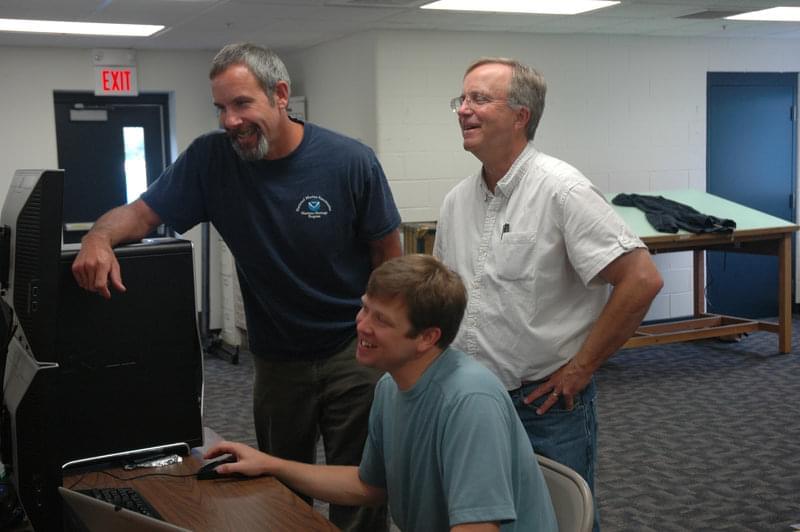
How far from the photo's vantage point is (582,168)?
6.59 metres

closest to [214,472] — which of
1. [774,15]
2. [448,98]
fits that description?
[448,98]

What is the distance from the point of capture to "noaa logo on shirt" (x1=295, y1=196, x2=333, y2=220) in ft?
6.86

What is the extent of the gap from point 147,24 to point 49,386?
4406mm

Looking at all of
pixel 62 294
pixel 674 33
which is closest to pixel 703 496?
pixel 62 294

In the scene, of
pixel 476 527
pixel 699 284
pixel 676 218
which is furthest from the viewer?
pixel 699 284

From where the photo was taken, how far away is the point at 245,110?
1.96m

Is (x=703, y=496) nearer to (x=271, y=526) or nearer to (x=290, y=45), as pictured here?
(x=271, y=526)

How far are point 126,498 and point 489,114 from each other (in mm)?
1036

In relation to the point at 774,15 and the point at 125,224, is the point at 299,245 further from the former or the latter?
the point at 774,15

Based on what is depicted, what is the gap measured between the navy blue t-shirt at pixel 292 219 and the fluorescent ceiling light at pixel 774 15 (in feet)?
14.4

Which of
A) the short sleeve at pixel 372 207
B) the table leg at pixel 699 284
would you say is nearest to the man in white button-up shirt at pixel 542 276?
the short sleeve at pixel 372 207

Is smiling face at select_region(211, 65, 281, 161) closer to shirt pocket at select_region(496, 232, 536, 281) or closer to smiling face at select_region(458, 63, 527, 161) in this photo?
smiling face at select_region(458, 63, 527, 161)

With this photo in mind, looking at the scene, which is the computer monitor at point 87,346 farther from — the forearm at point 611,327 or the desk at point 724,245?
the desk at point 724,245

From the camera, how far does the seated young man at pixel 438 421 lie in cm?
142
